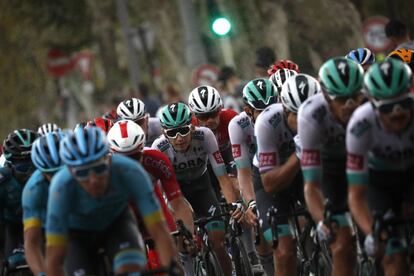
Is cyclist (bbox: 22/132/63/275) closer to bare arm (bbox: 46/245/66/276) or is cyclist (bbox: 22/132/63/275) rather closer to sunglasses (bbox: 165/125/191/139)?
bare arm (bbox: 46/245/66/276)

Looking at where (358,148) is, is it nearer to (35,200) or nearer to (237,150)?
(35,200)

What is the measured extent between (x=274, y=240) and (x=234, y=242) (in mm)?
2008

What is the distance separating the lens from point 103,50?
41.2 meters

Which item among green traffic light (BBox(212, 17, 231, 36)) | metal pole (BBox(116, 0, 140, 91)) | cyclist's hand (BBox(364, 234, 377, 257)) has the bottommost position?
cyclist's hand (BBox(364, 234, 377, 257))

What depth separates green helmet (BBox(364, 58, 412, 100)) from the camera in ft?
28.6

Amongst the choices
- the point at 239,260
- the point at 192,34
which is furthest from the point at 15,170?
the point at 192,34

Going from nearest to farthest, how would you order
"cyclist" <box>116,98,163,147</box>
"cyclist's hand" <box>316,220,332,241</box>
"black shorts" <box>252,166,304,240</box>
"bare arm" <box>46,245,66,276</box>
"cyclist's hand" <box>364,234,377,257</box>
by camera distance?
"cyclist's hand" <box>364,234,377,257</box> → "bare arm" <box>46,245,66,276</box> → "cyclist's hand" <box>316,220,332,241</box> → "black shorts" <box>252,166,304,240</box> → "cyclist" <box>116,98,163,147</box>

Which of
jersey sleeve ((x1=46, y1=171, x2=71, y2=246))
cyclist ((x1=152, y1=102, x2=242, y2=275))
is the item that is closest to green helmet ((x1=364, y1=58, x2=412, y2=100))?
jersey sleeve ((x1=46, y1=171, x2=71, y2=246))

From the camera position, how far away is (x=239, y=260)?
12781mm

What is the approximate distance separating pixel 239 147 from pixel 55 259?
3.88 metres

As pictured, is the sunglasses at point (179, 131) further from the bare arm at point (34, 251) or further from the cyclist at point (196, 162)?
the bare arm at point (34, 251)

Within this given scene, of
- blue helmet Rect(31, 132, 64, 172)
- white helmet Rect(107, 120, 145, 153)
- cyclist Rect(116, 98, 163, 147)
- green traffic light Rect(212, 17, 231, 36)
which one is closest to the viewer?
blue helmet Rect(31, 132, 64, 172)

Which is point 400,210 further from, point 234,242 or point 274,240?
point 234,242

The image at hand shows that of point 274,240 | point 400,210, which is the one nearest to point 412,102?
point 400,210
